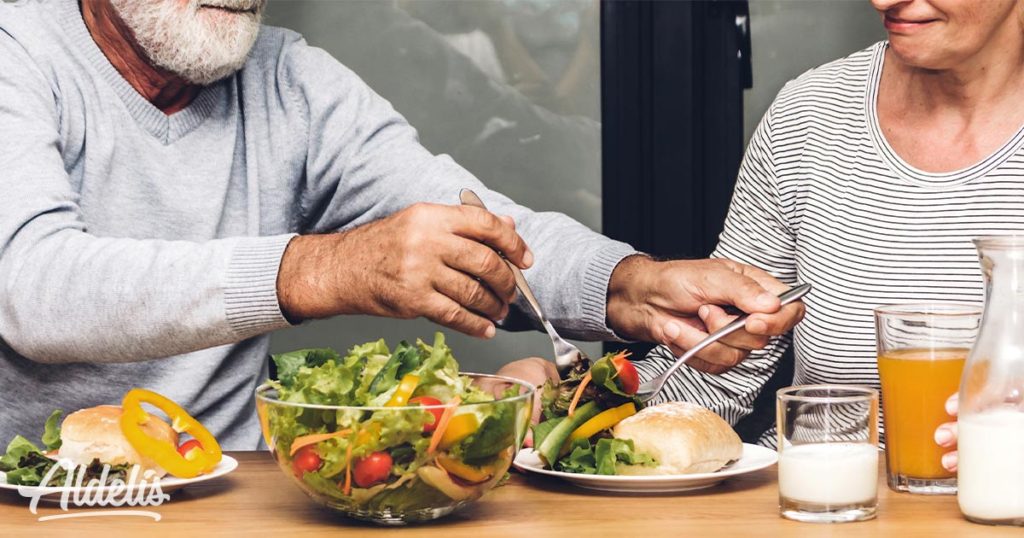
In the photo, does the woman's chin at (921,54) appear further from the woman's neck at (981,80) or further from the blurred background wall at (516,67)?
the blurred background wall at (516,67)

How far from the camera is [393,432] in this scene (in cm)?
105

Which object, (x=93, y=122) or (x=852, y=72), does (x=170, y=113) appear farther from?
(x=852, y=72)

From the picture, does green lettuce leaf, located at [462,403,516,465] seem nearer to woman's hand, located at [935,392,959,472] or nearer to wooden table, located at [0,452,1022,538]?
wooden table, located at [0,452,1022,538]

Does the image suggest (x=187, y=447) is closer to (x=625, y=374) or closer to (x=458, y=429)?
(x=458, y=429)

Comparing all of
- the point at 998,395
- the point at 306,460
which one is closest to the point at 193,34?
the point at 306,460

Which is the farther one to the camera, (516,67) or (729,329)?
(516,67)

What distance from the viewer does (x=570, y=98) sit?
2.96m

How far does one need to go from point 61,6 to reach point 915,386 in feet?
4.74

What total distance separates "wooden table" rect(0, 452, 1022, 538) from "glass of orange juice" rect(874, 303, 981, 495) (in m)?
0.03

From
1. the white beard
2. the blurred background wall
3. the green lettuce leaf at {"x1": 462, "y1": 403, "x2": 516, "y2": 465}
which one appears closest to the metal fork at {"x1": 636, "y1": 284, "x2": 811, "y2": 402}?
the green lettuce leaf at {"x1": 462, "y1": 403, "x2": 516, "y2": 465}

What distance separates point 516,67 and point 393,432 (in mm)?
2011

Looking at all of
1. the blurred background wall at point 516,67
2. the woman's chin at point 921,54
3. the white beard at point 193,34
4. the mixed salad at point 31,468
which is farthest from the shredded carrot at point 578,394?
the blurred background wall at point 516,67

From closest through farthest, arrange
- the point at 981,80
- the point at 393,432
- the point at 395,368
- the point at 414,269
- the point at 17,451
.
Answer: the point at 393,432
the point at 395,368
the point at 17,451
the point at 414,269
the point at 981,80


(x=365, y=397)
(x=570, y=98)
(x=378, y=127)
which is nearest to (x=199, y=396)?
(x=378, y=127)
